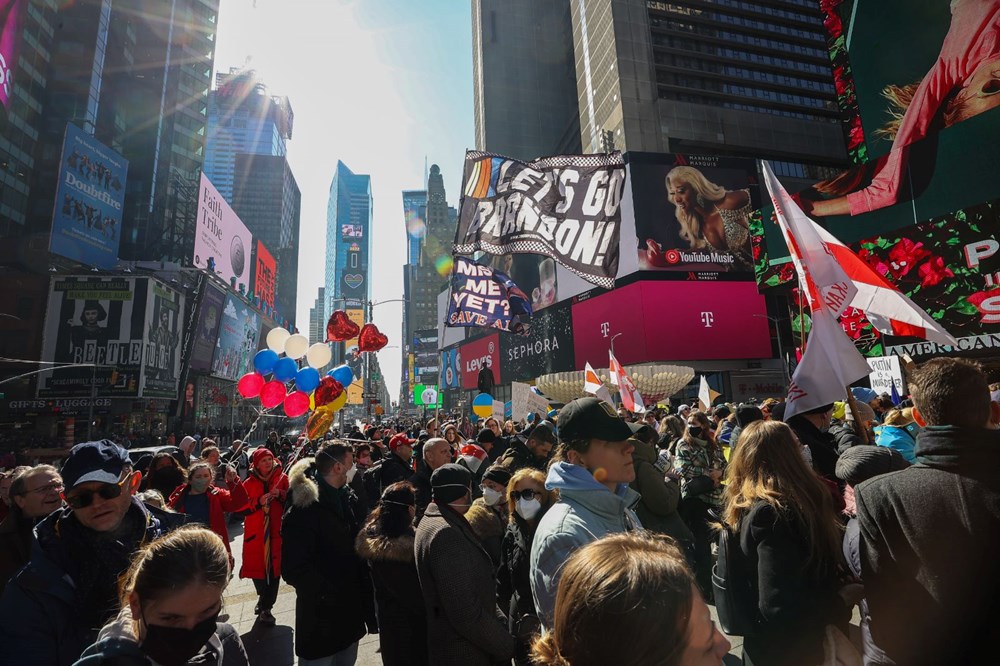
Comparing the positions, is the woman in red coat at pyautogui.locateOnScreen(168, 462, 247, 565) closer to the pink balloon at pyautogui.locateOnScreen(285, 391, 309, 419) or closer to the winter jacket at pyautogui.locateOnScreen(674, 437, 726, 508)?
the pink balloon at pyautogui.locateOnScreen(285, 391, 309, 419)

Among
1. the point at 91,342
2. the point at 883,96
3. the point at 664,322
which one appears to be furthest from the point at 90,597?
the point at 91,342

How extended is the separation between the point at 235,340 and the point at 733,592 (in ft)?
216

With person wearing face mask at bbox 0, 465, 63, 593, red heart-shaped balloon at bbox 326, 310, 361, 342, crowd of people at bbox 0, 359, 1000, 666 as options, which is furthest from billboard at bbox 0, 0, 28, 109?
crowd of people at bbox 0, 359, 1000, 666

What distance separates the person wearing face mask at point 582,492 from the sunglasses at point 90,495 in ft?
6.98

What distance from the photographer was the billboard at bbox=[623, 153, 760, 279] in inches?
1575

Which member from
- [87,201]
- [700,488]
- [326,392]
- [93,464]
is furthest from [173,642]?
[87,201]

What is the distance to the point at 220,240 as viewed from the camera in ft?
184

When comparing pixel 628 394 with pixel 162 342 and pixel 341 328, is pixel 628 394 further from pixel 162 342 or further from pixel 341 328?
pixel 162 342

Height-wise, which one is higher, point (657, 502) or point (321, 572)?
point (657, 502)

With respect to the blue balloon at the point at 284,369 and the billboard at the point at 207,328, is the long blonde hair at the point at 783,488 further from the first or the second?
the billboard at the point at 207,328

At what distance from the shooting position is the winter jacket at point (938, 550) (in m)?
1.94

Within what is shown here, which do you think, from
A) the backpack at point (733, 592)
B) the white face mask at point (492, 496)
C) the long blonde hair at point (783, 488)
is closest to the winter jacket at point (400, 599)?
the white face mask at point (492, 496)

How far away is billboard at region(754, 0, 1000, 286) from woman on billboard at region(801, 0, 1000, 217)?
0.04m

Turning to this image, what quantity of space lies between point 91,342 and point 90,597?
4812 cm
